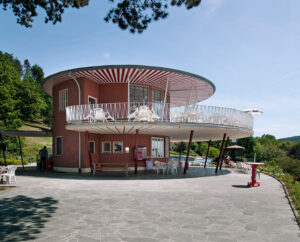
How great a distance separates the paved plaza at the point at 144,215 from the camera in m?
4.55

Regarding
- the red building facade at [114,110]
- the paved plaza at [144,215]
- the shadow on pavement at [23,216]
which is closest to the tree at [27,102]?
the red building facade at [114,110]

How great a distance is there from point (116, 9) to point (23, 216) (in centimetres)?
672

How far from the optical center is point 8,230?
4766mm

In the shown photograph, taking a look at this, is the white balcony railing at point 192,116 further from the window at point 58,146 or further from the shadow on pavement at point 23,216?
the shadow on pavement at point 23,216

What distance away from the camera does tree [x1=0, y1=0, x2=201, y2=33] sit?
780cm

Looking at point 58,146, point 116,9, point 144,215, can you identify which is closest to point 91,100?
point 58,146

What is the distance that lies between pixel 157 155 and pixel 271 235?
13.8m

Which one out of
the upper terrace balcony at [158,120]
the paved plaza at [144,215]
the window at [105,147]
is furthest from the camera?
the window at [105,147]

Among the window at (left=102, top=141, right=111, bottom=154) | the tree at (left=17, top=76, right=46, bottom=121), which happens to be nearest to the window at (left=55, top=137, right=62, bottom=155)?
the window at (left=102, top=141, right=111, bottom=154)

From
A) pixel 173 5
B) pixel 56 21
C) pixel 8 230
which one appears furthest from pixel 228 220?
pixel 56 21

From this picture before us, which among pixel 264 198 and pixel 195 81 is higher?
pixel 195 81

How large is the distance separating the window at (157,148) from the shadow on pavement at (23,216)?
1103 cm

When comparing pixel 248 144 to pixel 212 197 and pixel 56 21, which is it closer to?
pixel 212 197

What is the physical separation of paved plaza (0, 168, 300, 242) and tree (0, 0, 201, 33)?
5611 millimetres
